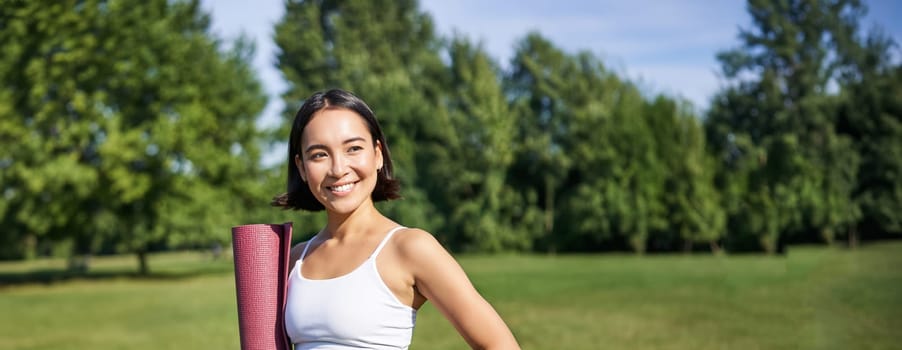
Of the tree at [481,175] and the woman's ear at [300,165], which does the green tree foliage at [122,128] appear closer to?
Answer: the tree at [481,175]

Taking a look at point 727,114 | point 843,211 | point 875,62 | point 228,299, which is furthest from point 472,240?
point 228,299

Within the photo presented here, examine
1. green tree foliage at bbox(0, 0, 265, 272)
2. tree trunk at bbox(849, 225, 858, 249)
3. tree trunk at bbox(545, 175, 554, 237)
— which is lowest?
tree trunk at bbox(849, 225, 858, 249)

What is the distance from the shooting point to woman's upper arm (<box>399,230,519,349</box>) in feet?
6.14

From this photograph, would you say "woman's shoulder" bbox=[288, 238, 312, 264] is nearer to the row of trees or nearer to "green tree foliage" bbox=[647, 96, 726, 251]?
the row of trees

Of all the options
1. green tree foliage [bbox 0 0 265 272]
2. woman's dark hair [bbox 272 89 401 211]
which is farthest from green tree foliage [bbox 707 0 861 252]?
woman's dark hair [bbox 272 89 401 211]

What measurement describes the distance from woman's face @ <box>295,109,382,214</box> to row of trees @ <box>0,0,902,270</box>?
19.6 metres

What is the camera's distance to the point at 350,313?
1882mm

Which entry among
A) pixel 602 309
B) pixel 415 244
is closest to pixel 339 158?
pixel 415 244

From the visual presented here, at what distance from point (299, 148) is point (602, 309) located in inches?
639

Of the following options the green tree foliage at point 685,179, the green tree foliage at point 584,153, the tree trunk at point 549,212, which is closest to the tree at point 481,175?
the tree trunk at point 549,212

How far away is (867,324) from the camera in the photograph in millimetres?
14344

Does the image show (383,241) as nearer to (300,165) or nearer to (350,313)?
(350,313)

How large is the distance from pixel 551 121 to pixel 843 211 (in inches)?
615

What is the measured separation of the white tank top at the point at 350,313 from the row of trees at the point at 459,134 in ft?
64.8
